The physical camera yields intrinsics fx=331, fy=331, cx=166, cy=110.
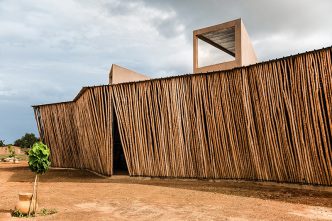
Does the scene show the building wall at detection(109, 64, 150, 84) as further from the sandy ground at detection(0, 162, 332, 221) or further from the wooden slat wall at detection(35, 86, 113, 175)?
the sandy ground at detection(0, 162, 332, 221)

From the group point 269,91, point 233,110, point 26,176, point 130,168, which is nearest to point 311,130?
point 269,91

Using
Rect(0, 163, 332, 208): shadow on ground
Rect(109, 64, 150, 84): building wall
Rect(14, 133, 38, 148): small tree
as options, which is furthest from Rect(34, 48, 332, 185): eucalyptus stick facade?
Rect(14, 133, 38, 148): small tree

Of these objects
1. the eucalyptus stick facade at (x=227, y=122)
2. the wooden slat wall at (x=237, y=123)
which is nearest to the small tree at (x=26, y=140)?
the eucalyptus stick facade at (x=227, y=122)

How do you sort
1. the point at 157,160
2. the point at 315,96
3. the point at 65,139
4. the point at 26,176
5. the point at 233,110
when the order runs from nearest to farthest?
the point at 315,96 < the point at 233,110 < the point at 157,160 < the point at 26,176 < the point at 65,139

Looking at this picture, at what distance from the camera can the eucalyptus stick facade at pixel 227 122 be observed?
25.8 feet

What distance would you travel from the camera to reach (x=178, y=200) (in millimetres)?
7211

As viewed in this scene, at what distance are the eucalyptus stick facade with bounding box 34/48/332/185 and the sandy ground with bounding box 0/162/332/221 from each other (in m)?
0.52

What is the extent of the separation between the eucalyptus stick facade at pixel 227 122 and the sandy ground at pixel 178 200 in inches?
20.4

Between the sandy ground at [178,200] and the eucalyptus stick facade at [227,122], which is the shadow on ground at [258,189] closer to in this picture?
the sandy ground at [178,200]

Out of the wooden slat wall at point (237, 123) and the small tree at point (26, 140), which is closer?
the wooden slat wall at point (237, 123)

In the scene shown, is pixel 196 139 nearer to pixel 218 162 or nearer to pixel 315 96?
pixel 218 162

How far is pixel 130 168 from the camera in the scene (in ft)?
35.0

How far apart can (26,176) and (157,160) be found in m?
5.42

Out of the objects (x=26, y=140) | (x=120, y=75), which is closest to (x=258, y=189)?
(x=120, y=75)
